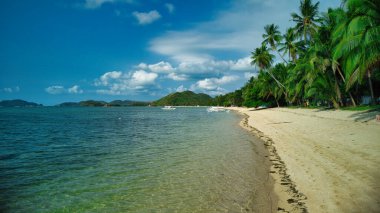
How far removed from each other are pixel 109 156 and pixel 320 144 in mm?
10225

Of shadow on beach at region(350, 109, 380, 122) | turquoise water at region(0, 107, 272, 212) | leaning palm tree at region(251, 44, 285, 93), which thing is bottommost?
turquoise water at region(0, 107, 272, 212)

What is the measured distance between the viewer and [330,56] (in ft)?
115

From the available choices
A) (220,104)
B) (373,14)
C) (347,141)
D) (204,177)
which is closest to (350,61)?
(373,14)

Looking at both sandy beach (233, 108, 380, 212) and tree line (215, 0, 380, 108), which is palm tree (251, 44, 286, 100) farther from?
sandy beach (233, 108, 380, 212)

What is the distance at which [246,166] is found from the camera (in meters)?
10.4

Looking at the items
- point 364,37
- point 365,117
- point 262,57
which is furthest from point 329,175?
point 262,57

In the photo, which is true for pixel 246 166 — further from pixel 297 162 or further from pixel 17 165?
pixel 17 165

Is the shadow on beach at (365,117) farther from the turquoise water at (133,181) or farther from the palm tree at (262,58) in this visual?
the palm tree at (262,58)

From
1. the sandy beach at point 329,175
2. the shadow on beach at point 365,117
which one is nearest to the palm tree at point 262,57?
the shadow on beach at point 365,117

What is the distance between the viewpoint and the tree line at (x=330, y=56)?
16.6 meters

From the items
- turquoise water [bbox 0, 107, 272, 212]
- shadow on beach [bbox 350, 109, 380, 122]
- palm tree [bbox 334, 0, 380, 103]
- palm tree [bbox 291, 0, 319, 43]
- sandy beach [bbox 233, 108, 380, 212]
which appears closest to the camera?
sandy beach [bbox 233, 108, 380, 212]

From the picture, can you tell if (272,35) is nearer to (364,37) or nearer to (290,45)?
(290,45)

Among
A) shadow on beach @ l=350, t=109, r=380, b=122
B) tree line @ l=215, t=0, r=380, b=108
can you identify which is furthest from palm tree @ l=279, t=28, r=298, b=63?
shadow on beach @ l=350, t=109, r=380, b=122

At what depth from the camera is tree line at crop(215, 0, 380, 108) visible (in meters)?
16.6
